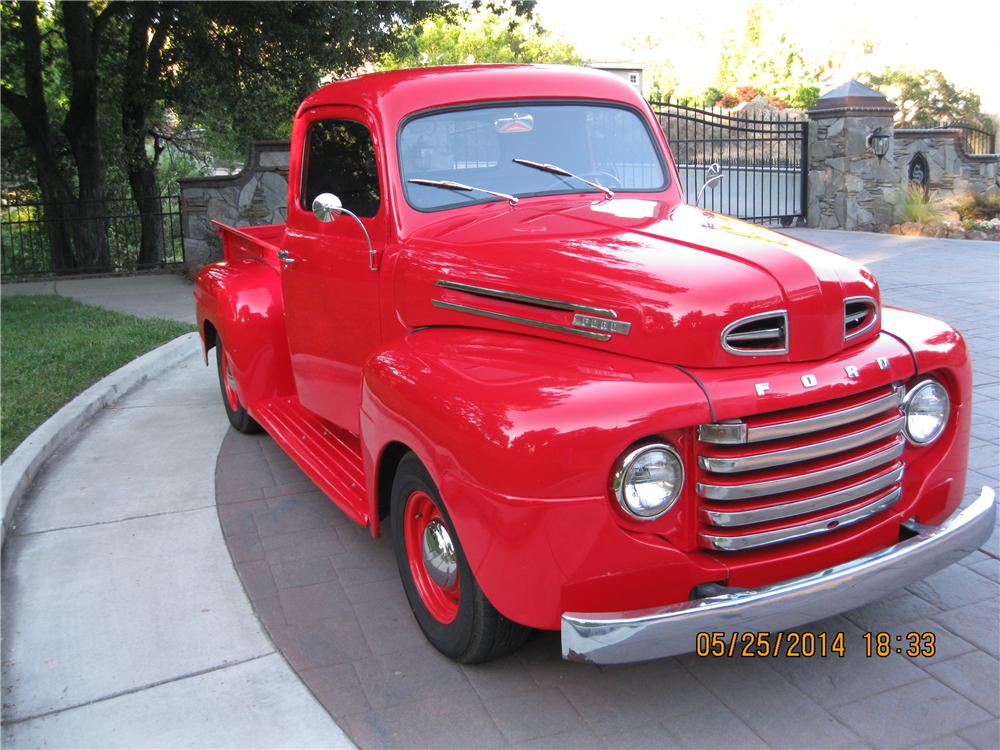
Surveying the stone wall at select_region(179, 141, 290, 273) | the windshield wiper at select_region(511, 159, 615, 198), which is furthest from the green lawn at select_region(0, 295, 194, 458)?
the windshield wiper at select_region(511, 159, 615, 198)

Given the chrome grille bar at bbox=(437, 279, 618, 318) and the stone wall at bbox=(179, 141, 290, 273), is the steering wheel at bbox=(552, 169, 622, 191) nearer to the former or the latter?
the chrome grille bar at bbox=(437, 279, 618, 318)

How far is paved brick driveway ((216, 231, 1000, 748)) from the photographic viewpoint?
2838mm

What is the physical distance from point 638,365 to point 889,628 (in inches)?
57.4

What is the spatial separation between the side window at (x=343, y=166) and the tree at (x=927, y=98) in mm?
27760

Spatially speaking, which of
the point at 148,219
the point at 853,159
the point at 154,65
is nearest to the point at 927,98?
the point at 853,159

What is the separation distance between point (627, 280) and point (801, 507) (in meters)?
0.86

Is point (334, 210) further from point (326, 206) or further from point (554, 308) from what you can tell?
point (554, 308)

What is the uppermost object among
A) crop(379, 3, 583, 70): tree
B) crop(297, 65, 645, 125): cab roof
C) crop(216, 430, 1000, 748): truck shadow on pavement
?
crop(379, 3, 583, 70): tree

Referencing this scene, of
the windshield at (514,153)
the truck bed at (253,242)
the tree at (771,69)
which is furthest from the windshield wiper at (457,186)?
the tree at (771,69)

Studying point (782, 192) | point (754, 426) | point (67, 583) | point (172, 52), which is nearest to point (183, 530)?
point (67, 583)

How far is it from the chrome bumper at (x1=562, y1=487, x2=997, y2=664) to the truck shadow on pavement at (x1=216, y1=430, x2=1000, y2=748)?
0.40 metres

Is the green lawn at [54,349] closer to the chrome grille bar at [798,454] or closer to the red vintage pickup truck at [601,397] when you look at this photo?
the red vintage pickup truck at [601,397]

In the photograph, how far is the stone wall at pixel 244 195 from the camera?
11734mm

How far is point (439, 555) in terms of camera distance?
10.7ft
